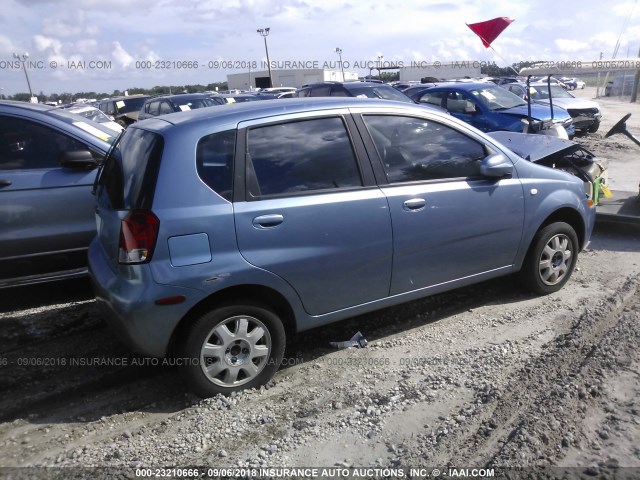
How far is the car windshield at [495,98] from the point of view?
12070mm

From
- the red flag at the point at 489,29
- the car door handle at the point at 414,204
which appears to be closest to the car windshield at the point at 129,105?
the red flag at the point at 489,29

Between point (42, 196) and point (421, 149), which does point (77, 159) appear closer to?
point (42, 196)

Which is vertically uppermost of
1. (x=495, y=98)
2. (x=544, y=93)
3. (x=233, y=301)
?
(x=495, y=98)

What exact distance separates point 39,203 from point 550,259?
4.36 meters

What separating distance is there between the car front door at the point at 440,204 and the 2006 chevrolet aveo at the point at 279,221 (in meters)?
0.01

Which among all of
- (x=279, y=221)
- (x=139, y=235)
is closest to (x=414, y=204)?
(x=279, y=221)

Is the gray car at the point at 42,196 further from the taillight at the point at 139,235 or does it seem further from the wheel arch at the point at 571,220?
the wheel arch at the point at 571,220

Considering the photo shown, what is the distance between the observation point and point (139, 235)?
314cm

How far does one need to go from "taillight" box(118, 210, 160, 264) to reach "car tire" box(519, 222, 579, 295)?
10.3 feet

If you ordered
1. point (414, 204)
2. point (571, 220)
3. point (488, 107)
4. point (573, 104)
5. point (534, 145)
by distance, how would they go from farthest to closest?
1. point (573, 104)
2. point (488, 107)
3. point (534, 145)
4. point (571, 220)
5. point (414, 204)

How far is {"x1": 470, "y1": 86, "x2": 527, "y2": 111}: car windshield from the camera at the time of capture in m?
12.1

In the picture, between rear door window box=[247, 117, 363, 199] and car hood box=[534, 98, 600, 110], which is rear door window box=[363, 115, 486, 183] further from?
car hood box=[534, 98, 600, 110]

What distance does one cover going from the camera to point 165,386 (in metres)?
3.72

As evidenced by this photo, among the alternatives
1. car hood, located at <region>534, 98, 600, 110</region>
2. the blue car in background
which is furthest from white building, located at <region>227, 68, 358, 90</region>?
the blue car in background
